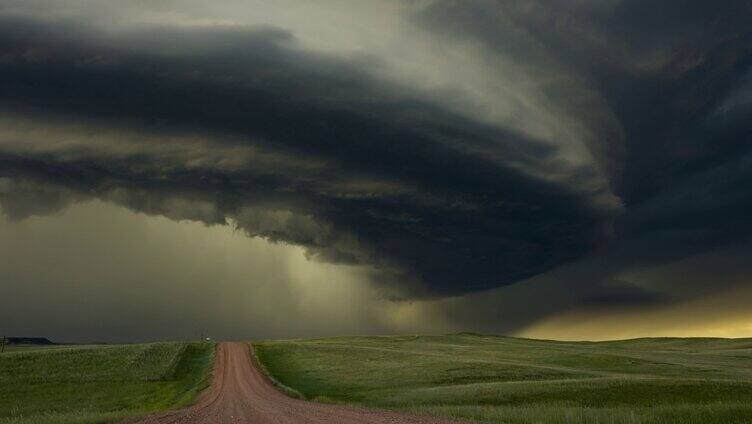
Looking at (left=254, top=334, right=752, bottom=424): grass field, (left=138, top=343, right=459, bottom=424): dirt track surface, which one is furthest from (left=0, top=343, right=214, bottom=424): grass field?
(left=254, top=334, right=752, bottom=424): grass field

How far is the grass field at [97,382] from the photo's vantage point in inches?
1639

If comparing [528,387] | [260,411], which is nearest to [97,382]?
[260,411]

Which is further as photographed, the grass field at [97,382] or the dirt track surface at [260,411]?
the grass field at [97,382]

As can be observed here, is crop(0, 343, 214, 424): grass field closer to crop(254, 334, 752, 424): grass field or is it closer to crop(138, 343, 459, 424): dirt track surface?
crop(138, 343, 459, 424): dirt track surface

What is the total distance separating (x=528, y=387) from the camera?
45.7 metres

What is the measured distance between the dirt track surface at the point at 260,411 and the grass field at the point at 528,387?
12.3 ft

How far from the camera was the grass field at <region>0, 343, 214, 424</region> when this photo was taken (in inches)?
1639

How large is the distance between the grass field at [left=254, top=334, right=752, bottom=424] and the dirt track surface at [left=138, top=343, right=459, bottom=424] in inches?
147

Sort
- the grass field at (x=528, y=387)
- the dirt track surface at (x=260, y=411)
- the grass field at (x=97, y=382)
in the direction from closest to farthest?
1. the dirt track surface at (x=260, y=411)
2. the grass field at (x=528, y=387)
3. the grass field at (x=97, y=382)

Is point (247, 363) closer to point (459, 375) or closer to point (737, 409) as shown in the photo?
point (459, 375)

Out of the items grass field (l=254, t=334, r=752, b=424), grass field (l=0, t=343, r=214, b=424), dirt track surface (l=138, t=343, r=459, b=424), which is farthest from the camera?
grass field (l=0, t=343, r=214, b=424)

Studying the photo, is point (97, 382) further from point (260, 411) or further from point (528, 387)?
point (528, 387)

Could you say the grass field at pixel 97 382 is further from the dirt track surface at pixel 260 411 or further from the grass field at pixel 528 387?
the grass field at pixel 528 387

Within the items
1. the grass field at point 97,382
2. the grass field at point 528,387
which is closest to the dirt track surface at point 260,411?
the grass field at point 97,382
